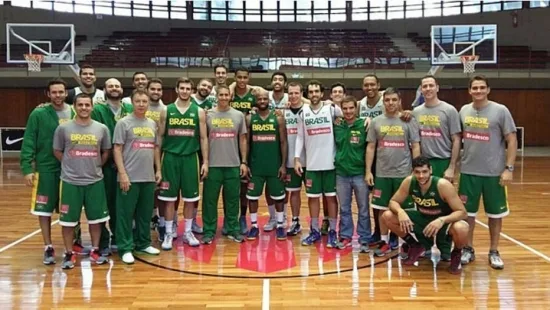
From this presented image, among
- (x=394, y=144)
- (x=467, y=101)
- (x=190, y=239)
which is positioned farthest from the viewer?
(x=467, y=101)

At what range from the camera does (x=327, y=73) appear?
58.1ft

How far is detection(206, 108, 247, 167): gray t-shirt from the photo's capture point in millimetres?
5754

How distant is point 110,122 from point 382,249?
308 cm

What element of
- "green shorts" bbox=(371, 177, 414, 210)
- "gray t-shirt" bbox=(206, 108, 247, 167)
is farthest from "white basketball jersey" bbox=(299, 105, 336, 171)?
"gray t-shirt" bbox=(206, 108, 247, 167)

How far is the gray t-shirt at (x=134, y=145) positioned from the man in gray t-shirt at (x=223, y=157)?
793 millimetres

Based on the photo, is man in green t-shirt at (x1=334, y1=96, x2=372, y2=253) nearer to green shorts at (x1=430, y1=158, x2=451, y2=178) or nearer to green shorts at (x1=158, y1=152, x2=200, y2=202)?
green shorts at (x1=430, y1=158, x2=451, y2=178)

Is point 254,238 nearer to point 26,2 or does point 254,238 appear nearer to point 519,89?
point 519,89

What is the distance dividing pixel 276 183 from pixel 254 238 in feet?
2.24

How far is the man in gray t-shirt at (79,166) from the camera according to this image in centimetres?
494

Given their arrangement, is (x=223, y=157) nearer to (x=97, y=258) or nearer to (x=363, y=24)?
(x=97, y=258)

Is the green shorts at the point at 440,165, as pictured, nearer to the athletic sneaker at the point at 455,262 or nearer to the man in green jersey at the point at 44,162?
the athletic sneaker at the point at 455,262

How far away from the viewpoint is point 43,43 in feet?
54.5

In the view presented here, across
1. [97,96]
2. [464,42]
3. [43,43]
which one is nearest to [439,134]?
[97,96]

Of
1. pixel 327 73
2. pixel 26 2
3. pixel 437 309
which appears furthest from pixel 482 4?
pixel 437 309
